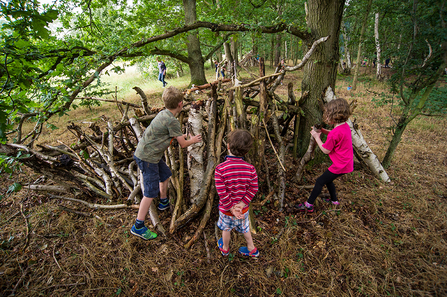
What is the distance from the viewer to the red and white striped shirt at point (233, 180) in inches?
76.7

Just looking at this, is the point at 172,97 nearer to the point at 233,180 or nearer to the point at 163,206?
the point at 233,180

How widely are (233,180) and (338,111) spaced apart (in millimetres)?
1670

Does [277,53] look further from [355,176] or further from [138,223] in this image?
[138,223]

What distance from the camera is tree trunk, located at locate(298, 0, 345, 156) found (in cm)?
335

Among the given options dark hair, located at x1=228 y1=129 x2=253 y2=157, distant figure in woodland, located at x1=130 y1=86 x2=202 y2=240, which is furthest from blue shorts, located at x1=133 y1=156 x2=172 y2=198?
dark hair, located at x1=228 y1=129 x2=253 y2=157

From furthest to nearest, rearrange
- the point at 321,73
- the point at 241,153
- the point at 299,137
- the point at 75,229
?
the point at 299,137, the point at 321,73, the point at 75,229, the point at 241,153

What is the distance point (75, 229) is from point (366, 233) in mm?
4041

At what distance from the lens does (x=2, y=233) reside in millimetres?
2746

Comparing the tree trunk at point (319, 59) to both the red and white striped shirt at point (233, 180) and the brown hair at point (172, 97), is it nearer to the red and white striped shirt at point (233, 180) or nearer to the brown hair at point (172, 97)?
the red and white striped shirt at point (233, 180)

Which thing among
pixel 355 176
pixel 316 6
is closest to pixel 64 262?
pixel 355 176

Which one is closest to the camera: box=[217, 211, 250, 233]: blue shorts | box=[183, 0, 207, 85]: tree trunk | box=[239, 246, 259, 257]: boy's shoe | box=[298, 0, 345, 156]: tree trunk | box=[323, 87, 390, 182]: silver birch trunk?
box=[217, 211, 250, 233]: blue shorts

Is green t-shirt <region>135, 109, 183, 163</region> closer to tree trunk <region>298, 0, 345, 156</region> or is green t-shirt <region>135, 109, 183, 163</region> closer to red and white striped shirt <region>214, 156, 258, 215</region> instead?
red and white striped shirt <region>214, 156, 258, 215</region>

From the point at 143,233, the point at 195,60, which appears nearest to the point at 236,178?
the point at 143,233

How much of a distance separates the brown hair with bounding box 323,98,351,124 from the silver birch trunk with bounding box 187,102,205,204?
1788 millimetres
